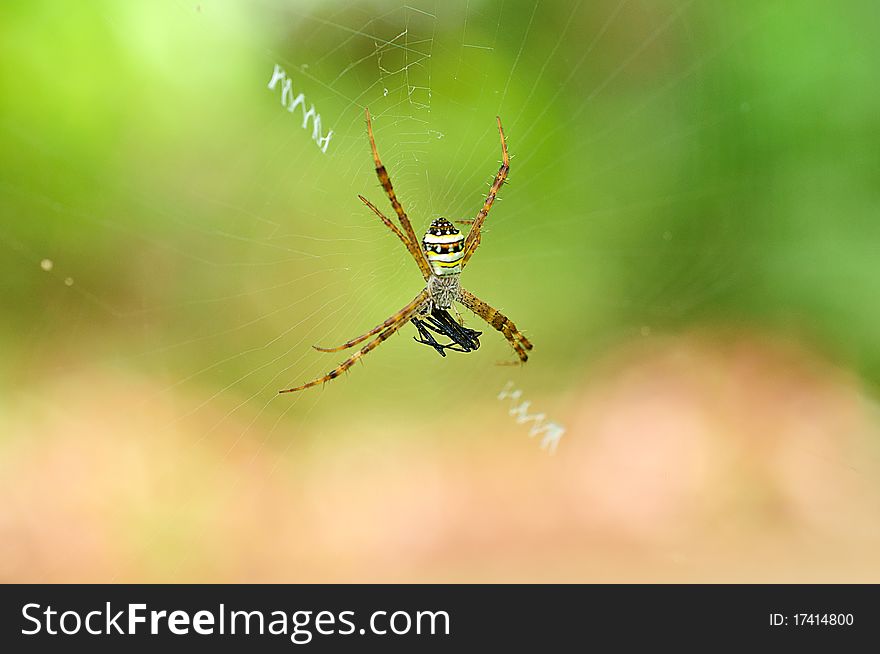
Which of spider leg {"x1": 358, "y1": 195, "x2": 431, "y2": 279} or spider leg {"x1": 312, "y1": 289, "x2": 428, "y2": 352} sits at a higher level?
spider leg {"x1": 358, "y1": 195, "x2": 431, "y2": 279}

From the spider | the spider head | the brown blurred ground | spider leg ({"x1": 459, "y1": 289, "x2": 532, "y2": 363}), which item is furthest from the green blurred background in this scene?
the spider head

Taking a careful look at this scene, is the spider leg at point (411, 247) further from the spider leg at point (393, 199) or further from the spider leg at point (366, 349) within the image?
the spider leg at point (366, 349)

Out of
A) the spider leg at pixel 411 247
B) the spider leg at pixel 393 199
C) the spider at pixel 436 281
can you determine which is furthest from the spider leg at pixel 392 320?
the spider leg at pixel 393 199

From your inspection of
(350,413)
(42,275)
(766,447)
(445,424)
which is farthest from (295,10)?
(766,447)

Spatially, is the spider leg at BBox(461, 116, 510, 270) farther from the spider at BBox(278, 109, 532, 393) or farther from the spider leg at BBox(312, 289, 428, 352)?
the spider leg at BBox(312, 289, 428, 352)

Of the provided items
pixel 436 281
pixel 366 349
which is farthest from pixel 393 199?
pixel 366 349

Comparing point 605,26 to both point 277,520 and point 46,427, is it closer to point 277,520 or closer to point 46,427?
point 277,520

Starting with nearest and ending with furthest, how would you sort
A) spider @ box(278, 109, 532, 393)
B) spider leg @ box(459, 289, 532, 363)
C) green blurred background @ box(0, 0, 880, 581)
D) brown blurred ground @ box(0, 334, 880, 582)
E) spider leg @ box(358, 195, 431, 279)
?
spider leg @ box(358, 195, 431, 279)
spider @ box(278, 109, 532, 393)
spider leg @ box(459, 289, 532, 363)
green blurred background @ box(0, 0, 880, 581)
brown blurred ground @ box(0, 334, 880, 582)
